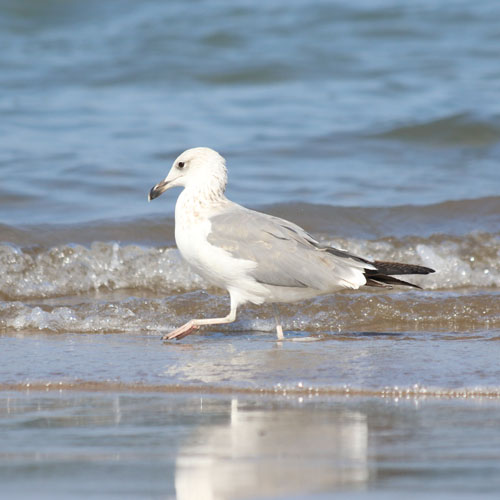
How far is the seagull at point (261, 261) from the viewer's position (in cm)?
572

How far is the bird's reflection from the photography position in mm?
3131

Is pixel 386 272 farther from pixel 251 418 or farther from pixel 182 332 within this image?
→ pixel 251 418

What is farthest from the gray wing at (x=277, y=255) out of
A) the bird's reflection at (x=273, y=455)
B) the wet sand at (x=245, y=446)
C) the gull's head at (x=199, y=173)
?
the bird's reflection at (x=273, y=455)

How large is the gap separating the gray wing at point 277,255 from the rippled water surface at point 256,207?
384 millimetres

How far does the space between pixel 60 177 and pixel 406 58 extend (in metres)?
6.78

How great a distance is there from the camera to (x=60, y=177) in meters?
10.1

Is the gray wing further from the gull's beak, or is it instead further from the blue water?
the blue water

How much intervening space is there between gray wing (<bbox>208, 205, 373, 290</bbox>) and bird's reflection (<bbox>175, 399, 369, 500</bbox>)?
1690 mm

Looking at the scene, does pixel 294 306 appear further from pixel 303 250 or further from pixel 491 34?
pixel 491 34

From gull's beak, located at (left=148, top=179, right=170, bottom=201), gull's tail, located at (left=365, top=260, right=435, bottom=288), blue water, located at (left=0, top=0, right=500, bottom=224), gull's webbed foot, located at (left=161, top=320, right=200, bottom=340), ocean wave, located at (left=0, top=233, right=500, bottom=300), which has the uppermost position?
blue water, located at (left=0, top=0, right=500, bottom=224)

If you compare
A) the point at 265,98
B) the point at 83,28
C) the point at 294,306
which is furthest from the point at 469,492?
the point at 83,28

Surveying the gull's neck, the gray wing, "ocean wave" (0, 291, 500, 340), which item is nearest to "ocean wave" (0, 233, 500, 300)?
"ocean wave" (0, 291, 500, 340)

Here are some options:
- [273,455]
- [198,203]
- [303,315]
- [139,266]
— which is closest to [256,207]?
[139,266]

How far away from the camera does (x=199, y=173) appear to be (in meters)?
6.18
